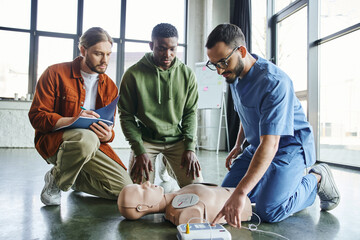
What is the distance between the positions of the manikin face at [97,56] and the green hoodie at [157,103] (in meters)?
0.21

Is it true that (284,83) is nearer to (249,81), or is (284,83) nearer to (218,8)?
(249,81)

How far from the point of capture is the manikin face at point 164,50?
1.89 metres

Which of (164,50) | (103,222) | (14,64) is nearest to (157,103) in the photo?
(164,50)

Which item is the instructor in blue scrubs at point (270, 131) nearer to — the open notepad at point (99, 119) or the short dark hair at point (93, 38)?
the open notepad at point (99, 119)

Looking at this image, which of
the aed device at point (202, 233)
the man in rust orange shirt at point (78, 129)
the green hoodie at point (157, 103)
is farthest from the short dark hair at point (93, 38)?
the aed device at point (202, 233)

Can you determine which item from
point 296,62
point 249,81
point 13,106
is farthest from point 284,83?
point 13,106

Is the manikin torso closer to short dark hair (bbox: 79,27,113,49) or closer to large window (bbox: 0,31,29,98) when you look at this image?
short dark hair (bbox: 79,27,113,49)

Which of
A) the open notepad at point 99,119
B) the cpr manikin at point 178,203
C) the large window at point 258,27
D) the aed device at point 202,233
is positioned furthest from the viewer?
the large window at point 258,27

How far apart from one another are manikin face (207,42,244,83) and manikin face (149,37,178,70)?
536 mm

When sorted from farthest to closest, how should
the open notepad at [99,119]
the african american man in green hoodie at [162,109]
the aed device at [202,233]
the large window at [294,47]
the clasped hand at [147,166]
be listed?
the large window at [294,47], the african american man in green hoodie at [162,109], the clasped hand at [147,166], the open notepad at [99,119], the aed device at [202,233]

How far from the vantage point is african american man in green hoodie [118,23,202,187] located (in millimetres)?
1969

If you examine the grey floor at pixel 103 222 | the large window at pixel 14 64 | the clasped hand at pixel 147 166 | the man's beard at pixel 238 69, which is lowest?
the grey floor at pixel 103 222

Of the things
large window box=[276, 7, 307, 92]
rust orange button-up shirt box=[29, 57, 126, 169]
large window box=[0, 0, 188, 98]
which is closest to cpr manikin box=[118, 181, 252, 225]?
rust orange button-up shirt box=[29, 57, 126, 169]

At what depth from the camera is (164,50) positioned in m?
1.93
